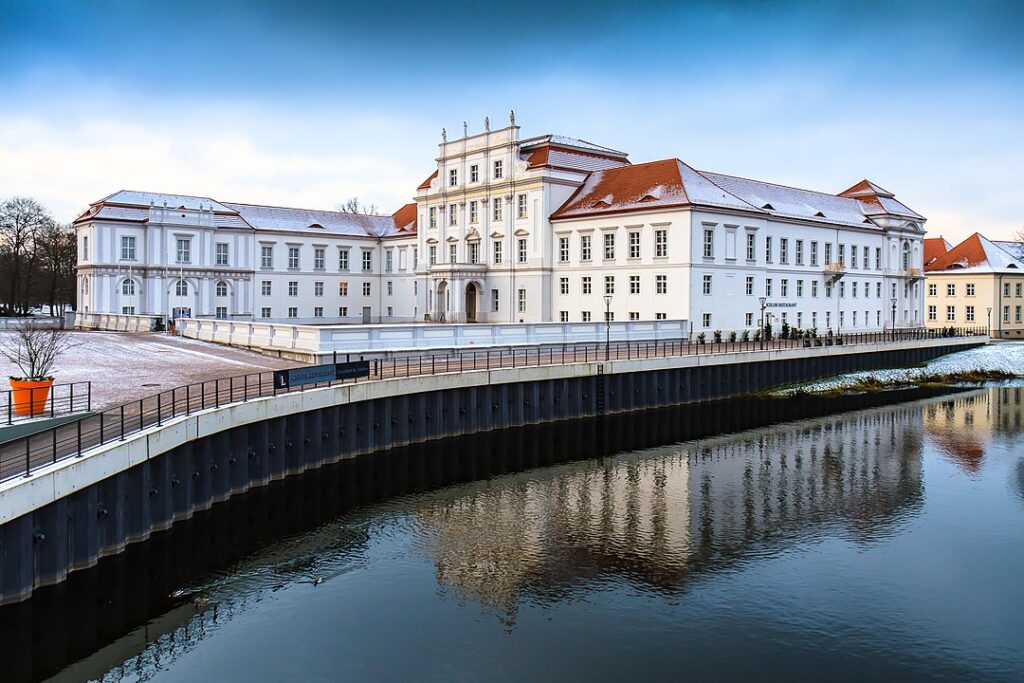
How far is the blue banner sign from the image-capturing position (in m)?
29.0

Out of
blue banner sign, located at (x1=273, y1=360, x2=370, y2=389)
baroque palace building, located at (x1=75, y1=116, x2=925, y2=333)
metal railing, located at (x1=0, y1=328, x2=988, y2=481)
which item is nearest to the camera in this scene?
metal railing, located at (x1=0, y1=328, x2=988, y2=481)

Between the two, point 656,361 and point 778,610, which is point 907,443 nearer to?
point 656,361

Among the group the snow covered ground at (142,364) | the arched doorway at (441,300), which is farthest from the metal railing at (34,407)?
the arched doorway at (441,300)

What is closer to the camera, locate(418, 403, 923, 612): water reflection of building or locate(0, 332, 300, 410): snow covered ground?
locate(418, 403, 923, 612): water reflection of building

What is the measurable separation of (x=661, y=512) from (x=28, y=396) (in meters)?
17.7

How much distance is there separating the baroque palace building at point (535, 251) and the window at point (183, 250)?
0.12m

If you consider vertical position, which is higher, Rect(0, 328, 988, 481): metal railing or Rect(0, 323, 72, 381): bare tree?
Rect(0, 323, 72, 381): bare tree

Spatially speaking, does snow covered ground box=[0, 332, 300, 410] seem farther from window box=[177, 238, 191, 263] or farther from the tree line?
the tree line

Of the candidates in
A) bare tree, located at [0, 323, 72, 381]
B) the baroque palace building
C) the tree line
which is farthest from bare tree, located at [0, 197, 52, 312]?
bare tree, located at [0, 323, 72, 381]

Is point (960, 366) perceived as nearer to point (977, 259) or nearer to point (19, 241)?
point (977, 259)

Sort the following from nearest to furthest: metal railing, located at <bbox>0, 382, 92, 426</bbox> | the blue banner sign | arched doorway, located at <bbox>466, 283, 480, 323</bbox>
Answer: metal railing, located at <bbox>0, 382, 92, 426</bbox>
the blue banner sign
arched doorway, located at <bbox>466, 283, 480, 323</bbox>

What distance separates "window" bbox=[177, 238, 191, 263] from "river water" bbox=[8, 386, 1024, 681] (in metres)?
51.8

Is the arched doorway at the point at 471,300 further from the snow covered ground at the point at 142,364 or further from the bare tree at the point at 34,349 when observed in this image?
the bare tree at the point at 34,349

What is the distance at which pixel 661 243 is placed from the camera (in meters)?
61.7
